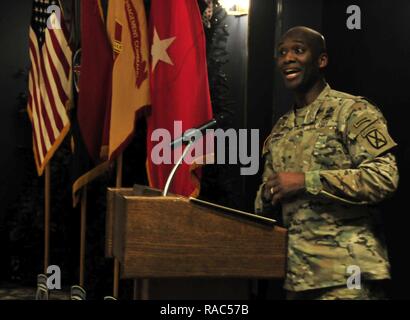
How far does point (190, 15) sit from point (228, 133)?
1066 millimetres

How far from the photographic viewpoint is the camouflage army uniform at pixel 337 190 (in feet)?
7.28

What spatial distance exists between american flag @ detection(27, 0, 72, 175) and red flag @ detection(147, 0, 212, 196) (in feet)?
2.49

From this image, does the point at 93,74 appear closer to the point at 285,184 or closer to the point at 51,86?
the point at 51,86

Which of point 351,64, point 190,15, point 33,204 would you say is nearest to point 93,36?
point 190,15

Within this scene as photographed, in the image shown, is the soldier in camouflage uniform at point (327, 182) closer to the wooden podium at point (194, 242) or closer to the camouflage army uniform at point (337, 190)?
the camouflage army uniform at point (337, 190)

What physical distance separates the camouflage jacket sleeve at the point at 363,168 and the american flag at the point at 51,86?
2046 mm

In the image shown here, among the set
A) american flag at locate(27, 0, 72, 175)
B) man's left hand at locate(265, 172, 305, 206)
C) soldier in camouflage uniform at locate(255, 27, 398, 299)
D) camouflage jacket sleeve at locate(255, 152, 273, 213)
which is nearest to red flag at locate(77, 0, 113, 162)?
american flag at locate(27, 0, 72, 175)

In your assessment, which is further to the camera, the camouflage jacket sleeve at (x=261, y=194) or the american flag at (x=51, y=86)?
the american flag at (x=51, y=86)

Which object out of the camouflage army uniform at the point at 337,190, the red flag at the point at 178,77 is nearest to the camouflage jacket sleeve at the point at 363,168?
the camouflage army uniform at the point at 337,190

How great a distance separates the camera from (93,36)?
11.6ft

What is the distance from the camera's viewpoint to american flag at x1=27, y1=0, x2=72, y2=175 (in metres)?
3.87

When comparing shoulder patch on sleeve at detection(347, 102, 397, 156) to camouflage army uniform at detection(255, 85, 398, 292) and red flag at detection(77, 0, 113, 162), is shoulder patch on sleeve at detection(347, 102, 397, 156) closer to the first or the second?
camouflage army uniform at detection(255, 85, 398, 292)

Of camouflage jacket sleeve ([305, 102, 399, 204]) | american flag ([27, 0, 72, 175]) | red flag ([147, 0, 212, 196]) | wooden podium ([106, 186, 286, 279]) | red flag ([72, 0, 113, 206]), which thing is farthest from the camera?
american flag ([27, 0, 72, 175])

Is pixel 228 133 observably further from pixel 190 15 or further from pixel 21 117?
pixel 21 117
